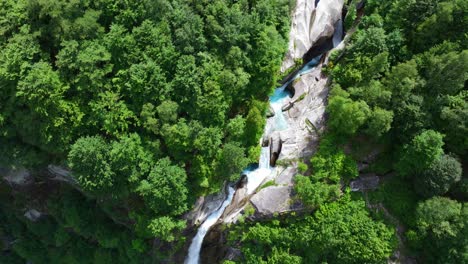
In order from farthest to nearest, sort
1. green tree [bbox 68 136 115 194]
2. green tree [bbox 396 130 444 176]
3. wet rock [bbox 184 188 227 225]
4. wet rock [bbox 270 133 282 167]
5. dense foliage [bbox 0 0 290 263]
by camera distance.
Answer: wet rock [bbox 270 133 282 167]
wet rock [bbox 184 188 227 225]
green tree [bbox 396 130 444 176]
green tree [bbox 68 136 115 194]
dense foliage [bbox 0 0 290 263]

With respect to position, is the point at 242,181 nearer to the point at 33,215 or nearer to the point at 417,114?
the point at 417,114

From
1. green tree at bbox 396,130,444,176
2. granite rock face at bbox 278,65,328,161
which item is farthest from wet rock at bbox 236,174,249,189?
green tree at bbox 396,130,444,176

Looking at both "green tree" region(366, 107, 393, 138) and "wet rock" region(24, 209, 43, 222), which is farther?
"wet rock" region(24, 209, 43, 222)

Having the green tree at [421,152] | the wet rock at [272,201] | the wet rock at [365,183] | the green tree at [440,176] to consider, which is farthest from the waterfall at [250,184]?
the green tree at [440,176]

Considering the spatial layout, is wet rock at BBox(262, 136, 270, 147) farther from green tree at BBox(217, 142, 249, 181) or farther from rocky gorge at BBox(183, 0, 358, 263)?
green tree at BBox(217, 142, 249, 181)

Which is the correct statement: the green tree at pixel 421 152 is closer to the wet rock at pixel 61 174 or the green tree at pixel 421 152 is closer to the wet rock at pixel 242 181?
the wet rock at pixel 242 181

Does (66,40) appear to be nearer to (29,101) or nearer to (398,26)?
(29,101)
